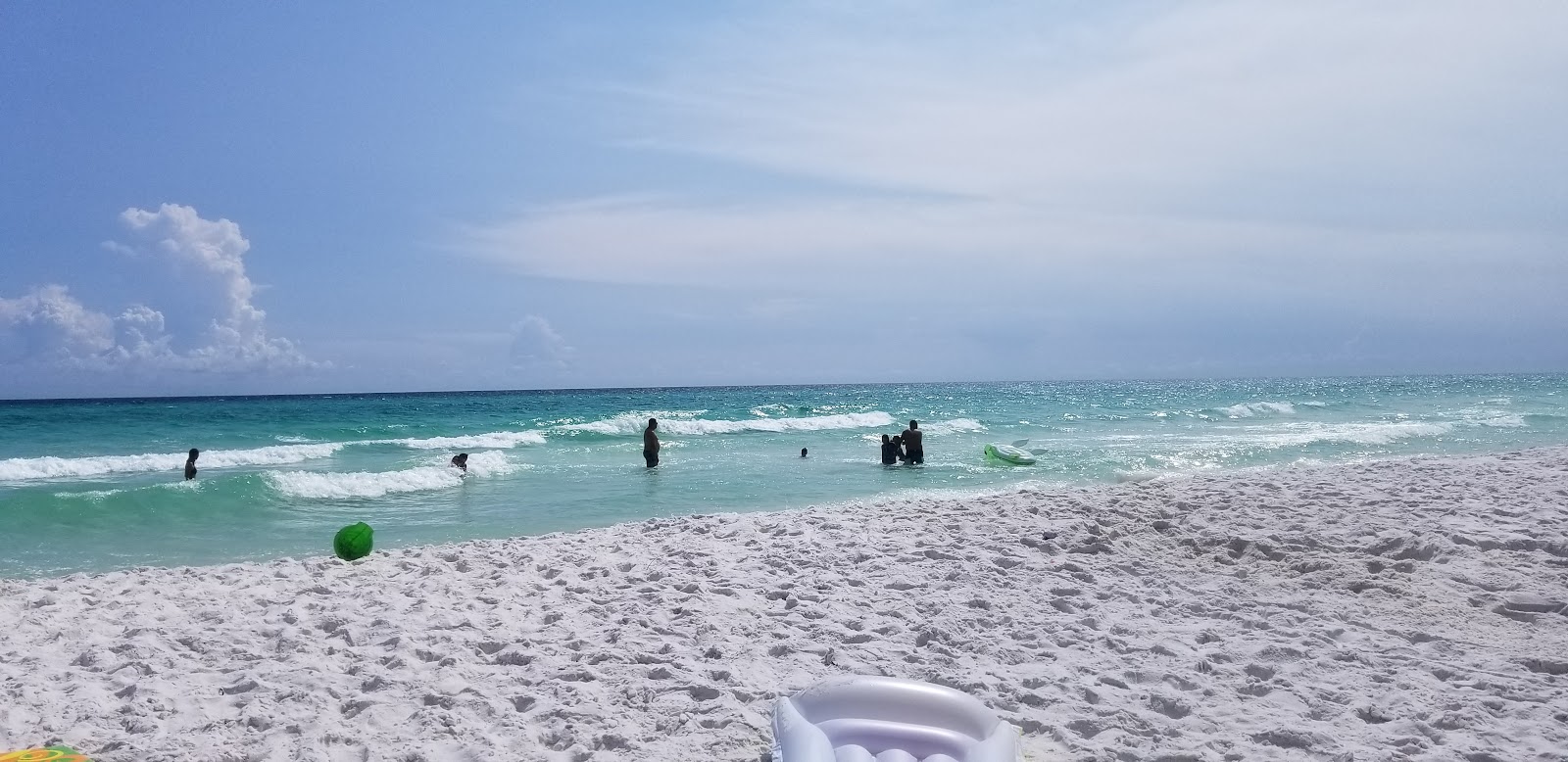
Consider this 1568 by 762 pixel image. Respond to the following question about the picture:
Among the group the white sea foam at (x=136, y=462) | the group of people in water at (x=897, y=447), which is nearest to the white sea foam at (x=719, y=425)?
the white sea foam at (x=136, y=462)

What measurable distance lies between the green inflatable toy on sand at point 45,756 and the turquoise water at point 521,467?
592 centimetres

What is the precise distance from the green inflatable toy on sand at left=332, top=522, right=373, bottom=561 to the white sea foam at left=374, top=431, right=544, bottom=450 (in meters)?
19.5

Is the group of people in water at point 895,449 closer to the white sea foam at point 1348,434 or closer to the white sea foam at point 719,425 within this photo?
the white sea foam at point 1348,434

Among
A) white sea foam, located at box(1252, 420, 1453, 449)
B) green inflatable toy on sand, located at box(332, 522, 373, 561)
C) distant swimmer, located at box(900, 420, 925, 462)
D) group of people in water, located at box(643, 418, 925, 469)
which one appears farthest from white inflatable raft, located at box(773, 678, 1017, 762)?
white sea foam, located at box(1252, 420, 1453, 449)

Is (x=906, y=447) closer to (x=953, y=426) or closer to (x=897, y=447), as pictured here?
(x=897, y=447)

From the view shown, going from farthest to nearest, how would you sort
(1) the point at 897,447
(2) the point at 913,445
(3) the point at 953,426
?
(3) the point at 953,426 < (1) the point at 897,447 < (2) the point at 913,445

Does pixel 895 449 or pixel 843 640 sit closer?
pixel 843 640

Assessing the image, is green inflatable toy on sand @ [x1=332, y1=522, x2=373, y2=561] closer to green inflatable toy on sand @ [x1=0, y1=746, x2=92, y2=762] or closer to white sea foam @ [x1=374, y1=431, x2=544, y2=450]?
green inflatable toy on sand @ [x1=0, y1=746, x2=92, y2=762]

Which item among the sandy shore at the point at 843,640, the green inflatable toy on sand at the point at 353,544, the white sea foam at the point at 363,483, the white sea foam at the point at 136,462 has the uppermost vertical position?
the green inflatable toy on sand at the point at 353,544

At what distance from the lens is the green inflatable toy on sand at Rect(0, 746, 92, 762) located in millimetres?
3670

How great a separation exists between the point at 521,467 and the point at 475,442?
10.8 metres

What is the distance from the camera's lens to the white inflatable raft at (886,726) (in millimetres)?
3635

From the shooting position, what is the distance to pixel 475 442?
29.1m

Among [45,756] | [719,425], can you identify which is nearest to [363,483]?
[45,756]
